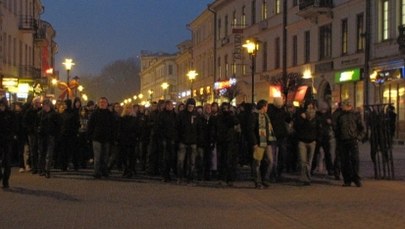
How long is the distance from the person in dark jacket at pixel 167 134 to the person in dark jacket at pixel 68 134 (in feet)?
11.0

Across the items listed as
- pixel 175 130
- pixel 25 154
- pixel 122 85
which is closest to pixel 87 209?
pixel 175 130

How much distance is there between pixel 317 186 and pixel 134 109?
5.93 m

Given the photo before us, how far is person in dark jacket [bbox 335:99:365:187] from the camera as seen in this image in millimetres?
16500

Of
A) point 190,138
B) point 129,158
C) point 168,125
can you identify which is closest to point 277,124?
point 190,138

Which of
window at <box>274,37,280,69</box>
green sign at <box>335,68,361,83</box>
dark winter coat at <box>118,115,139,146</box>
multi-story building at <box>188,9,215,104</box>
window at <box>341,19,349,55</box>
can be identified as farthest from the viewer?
multi-story building at <box>188,9,215,104</box>

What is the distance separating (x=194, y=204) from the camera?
13.4 meters

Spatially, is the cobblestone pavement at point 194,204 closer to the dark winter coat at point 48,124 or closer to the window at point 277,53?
the dark winter coat at point 48,124

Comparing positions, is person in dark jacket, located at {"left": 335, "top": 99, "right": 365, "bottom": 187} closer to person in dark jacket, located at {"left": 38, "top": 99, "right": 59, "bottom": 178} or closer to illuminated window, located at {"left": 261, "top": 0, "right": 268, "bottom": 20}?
person in dark jacket, located at {"left": 38, "top": 99, "right": 59, "bottom": 178}

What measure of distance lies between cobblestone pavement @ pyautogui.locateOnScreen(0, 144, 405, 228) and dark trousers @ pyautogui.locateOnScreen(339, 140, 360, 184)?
1.08 ft

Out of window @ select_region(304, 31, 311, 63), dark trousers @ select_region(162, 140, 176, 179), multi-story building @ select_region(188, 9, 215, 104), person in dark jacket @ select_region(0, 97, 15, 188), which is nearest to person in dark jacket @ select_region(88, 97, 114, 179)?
dark trousers @ select_region(162, 140, 176, 179)

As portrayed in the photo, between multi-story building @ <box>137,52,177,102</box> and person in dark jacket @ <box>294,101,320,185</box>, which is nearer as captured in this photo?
person in dark jacket @ <box>294,101,320,185</box>

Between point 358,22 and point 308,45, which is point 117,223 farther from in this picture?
point 308,45

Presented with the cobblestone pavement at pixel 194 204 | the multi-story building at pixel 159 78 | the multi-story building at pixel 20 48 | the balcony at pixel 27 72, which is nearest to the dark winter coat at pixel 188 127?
the cobblestone pavement at pixel 194 204

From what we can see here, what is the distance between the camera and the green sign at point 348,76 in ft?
131
